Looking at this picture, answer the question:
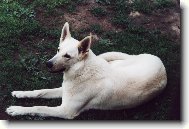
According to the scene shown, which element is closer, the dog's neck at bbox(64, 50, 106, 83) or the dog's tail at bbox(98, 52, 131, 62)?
the dog's neck at bbox(64, 50, 106, 83)

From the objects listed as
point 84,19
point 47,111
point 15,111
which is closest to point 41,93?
point 47,111

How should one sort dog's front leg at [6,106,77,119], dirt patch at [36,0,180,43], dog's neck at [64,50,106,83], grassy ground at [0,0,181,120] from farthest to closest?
dirt patch at [36,0,180,43], grassy ground at [0,0,181,120], dog's front leg at [6,106,77,119], dog's neck at [64,50,106,83]

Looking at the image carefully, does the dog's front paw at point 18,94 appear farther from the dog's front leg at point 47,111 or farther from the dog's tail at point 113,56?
the dog's tail at point 113,56

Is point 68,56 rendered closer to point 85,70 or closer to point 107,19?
point 85,70

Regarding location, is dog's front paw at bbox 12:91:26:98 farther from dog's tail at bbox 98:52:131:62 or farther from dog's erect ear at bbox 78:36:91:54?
dog's tail at bbox 98:52:131:62

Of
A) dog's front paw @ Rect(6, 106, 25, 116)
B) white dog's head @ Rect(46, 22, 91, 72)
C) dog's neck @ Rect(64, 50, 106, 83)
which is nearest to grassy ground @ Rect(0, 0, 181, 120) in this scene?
dog's front paw @ Rect(6, 106, 25, 116)

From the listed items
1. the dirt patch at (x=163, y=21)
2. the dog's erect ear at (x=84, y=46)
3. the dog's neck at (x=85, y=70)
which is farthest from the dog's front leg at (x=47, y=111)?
the dirt patch at (x=163, y=21)
